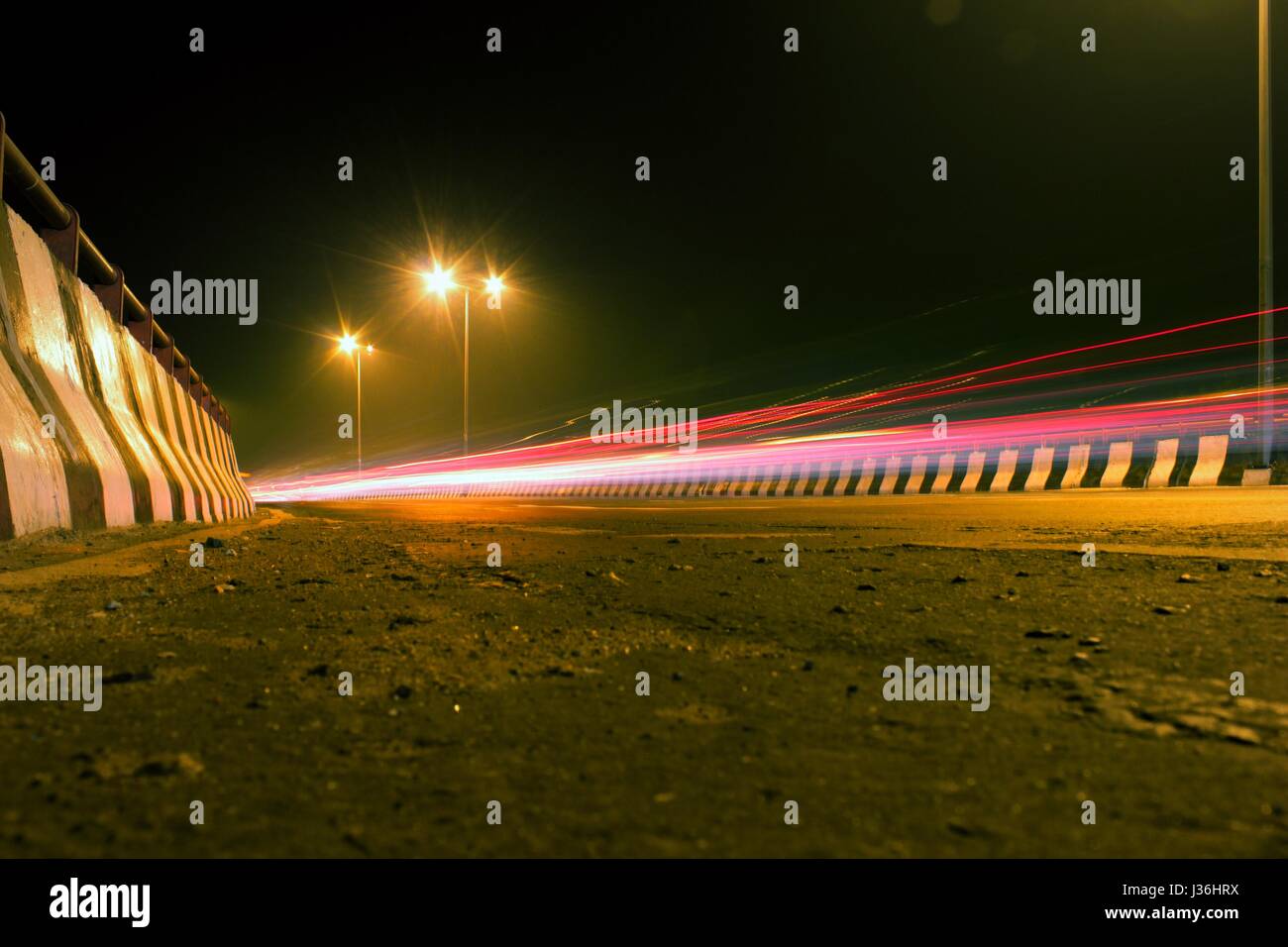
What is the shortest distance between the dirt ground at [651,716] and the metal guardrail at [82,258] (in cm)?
362

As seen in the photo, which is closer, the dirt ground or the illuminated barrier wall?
the dirt ground

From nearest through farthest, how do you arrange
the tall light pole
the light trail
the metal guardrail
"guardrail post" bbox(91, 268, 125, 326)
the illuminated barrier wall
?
the illuminated barrier wall, the metal guardrail, "guardrail post" bbox(91, 268, 125, 326), the tall light pole, the light trail

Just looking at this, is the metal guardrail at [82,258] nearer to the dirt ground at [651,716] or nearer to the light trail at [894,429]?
the dirt ground at [651,716]

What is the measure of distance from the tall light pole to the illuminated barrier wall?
17.3 metres

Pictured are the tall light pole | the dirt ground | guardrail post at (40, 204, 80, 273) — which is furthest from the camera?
the tall light pole

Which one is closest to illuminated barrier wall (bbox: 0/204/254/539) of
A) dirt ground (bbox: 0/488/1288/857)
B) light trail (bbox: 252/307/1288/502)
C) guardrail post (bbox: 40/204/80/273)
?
guardrail post (bbox: 40/204/80/273)

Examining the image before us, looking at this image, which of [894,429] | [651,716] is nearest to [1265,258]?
[894,429]

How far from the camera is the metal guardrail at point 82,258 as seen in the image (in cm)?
645

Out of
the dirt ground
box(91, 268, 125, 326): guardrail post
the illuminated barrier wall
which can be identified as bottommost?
the dirt ground

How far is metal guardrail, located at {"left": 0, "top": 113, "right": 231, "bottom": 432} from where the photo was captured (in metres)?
6.45

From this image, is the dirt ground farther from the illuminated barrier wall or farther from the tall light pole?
the tall light pole

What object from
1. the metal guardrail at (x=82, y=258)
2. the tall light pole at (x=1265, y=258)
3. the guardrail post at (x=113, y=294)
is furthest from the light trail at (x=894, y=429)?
Result: the guardrail post at (x=113, y=294)

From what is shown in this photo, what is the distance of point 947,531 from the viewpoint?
761 cm
